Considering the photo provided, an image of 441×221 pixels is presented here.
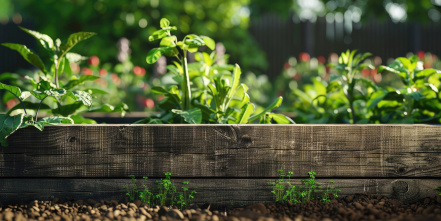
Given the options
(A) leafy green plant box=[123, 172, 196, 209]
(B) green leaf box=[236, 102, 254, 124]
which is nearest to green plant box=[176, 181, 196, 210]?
(A) leafy green plant box=[123, 172, 196, 209]

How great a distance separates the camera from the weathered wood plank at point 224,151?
165 centimetres

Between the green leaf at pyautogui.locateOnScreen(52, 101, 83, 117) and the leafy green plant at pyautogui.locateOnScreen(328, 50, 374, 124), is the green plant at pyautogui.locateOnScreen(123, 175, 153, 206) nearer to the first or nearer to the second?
the green leaf at pyautogui.locateOnScreen(52, 101, 83, 117)

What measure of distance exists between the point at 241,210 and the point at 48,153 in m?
0.87

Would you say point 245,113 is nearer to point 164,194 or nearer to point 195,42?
point 195,42

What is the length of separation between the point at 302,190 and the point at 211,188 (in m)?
0.40

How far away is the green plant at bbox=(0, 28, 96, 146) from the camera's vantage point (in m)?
1.62

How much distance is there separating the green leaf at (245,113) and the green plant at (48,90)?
0.69 metres

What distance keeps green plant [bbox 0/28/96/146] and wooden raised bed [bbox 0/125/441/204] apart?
3.2 inches

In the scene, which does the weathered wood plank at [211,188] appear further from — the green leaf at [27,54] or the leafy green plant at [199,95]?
the green leaf at [27,54]

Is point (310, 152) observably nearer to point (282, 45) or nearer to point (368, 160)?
point (368, 160)

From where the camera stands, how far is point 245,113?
5.97 feet

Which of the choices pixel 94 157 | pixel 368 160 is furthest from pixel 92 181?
pixel 368 160

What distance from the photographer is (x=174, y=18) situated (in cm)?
762

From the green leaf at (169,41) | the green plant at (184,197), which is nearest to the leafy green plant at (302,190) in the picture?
the green plant at (184,197)
